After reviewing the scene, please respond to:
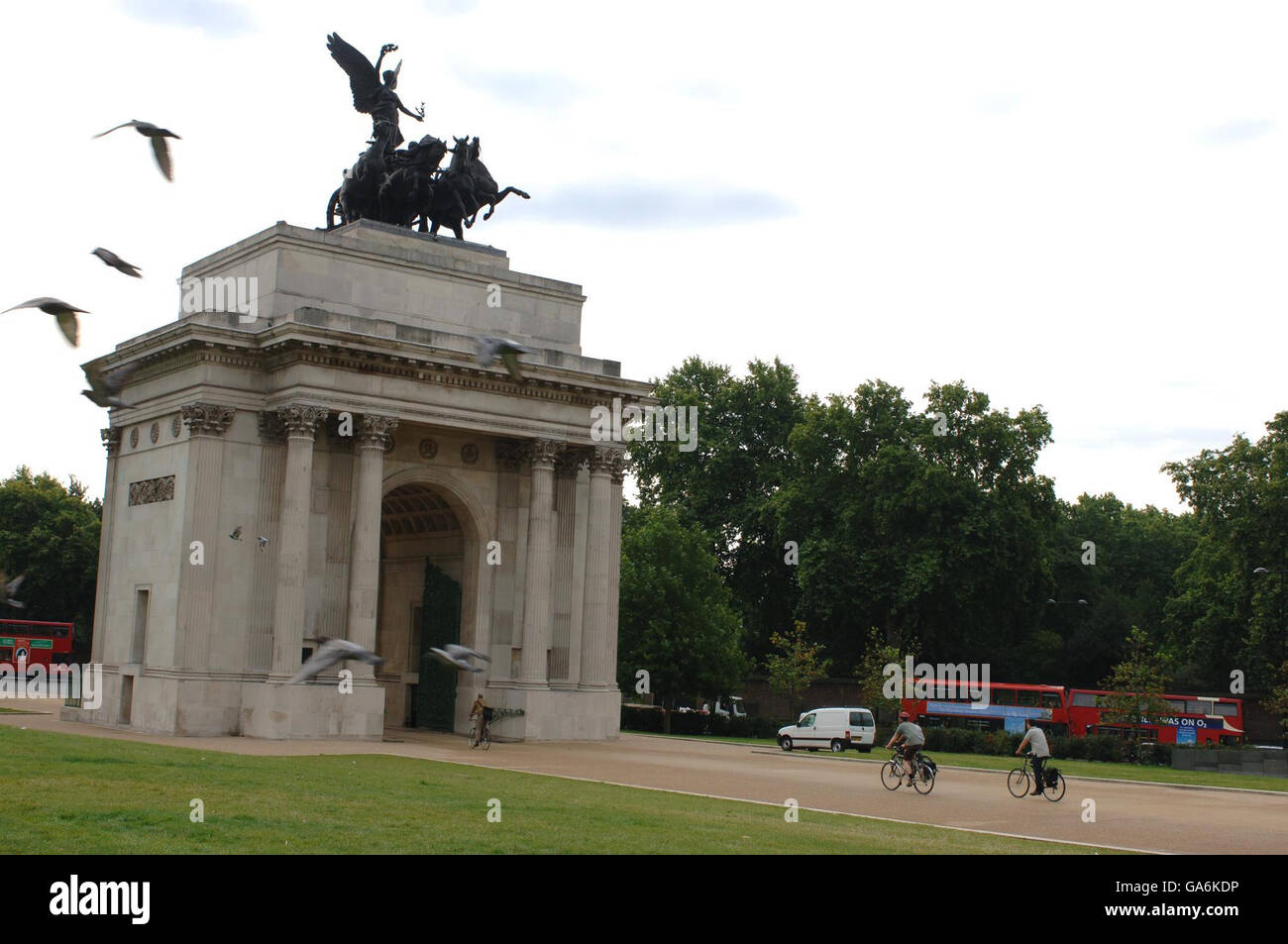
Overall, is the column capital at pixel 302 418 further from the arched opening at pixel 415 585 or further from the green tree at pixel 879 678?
the green tree at pixel 879 678

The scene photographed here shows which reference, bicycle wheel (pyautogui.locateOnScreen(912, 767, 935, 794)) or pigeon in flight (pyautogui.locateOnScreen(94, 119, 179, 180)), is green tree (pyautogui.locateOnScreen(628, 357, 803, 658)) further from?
pigeon in flight (pyautogui.locateOnScreen(94, 119, 179, 180))

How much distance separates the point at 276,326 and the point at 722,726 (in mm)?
31913

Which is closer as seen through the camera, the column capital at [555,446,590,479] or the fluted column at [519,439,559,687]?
the fluted column at [519,439,559,687]

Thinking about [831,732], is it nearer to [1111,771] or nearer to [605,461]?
[1111,771]

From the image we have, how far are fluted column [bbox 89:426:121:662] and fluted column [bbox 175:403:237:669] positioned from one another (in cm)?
667

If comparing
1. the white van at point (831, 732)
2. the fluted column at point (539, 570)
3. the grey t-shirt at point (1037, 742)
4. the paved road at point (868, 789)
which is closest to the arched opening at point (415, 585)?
the paved road at point (868, 789)

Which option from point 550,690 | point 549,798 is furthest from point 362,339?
point 549,798

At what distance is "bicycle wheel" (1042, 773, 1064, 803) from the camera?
31.3 meters

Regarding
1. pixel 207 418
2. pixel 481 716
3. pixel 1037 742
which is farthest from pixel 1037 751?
pixel 207 418

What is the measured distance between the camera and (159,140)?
17.9 m

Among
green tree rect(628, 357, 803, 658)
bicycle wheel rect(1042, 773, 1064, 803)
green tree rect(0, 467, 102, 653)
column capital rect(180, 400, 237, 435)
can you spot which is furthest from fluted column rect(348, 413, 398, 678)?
green tree rect(0, 467, 102, 653)

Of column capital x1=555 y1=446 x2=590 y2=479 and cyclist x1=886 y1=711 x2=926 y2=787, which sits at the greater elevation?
column capital x1=555 y1=446 x2=590 y2=479

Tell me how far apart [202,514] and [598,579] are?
13.4 meters
